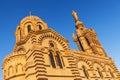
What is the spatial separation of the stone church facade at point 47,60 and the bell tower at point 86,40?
202 inches

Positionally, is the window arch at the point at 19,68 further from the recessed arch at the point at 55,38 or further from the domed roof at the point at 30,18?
the domed roof at the point at 30,18

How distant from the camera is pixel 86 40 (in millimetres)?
41562

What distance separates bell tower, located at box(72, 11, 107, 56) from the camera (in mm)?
38978

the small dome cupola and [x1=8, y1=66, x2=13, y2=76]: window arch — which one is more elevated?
the small dome cupola

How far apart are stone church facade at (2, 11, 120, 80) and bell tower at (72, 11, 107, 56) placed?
16.9ft

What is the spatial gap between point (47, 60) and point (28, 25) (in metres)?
12.3

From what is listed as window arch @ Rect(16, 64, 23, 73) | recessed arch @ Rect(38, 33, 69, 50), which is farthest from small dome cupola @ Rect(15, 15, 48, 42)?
window arch @ Rect(16, 64, 23, 73)

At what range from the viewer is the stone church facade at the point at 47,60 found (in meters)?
22.0

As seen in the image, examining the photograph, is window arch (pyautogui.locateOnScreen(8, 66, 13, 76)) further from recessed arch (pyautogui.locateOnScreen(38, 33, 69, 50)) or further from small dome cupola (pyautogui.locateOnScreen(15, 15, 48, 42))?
small dome cupola (pyautogui.locateOnScreen(15, 15, 48, 42))

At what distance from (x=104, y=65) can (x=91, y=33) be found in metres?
11.7

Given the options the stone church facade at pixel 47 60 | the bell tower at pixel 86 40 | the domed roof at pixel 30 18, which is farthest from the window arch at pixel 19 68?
the bell tower at pixel 86 40

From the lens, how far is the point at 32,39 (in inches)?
952

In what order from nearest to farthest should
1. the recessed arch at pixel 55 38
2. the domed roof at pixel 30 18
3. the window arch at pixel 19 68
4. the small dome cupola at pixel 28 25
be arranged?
the window arch at pixel 19 68, the recessed arch at pixel 55 38, the small dome cupola at pixel 28 25, the domed roof at pixel 30 18

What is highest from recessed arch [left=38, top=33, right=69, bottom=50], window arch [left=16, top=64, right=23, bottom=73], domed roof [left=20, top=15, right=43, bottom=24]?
domed roof [left=20, top=15, right=43, bottom=24]
